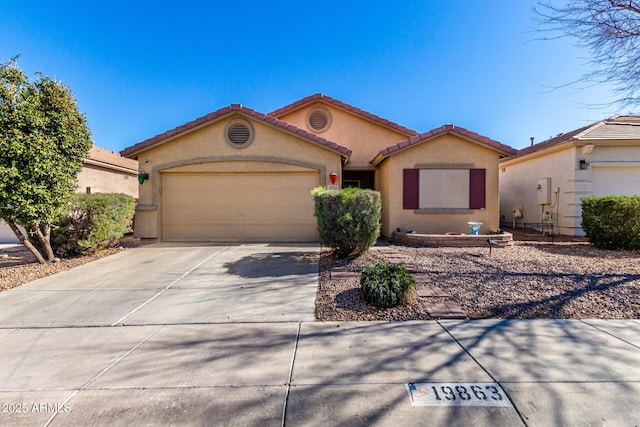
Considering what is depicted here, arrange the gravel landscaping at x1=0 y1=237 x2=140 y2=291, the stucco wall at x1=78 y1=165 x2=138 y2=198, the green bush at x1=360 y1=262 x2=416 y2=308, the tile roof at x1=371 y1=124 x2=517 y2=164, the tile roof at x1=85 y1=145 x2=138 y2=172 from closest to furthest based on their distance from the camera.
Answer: the green bush at x1=360 y1=262 x2=416 y2=308, the gravel landscaping at x1=0 y1=237 x2=140 y2=291, the tile roof at x1=371 y1=124 x2=517 y2=164, the stucco wall at x1=78 y1=165 x2=138 y2=198, the tile roof at x1=85 y1=145 x2=138 y2=172

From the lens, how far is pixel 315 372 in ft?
9.61

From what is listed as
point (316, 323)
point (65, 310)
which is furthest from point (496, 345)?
point (65, 310)

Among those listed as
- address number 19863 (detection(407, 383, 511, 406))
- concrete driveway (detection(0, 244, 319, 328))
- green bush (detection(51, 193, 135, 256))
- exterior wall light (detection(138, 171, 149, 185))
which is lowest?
address number 19863 (detection(407, 383, 511, 406))

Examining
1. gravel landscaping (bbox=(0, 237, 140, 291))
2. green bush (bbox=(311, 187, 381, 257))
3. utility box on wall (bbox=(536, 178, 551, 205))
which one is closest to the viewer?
gravel landscaping (bbox=(0, 237, 140, 291))

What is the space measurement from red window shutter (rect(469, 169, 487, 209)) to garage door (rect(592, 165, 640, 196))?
13.2ft

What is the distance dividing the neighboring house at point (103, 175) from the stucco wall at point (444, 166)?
11.6m

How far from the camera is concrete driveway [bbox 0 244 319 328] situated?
439cm

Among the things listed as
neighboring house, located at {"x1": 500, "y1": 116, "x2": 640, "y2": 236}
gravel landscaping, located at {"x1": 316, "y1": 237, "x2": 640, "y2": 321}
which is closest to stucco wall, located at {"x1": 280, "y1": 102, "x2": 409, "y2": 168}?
neighboring house, located at {"x1": 500, "y1": 116, "x2": 640, "y2": 236}

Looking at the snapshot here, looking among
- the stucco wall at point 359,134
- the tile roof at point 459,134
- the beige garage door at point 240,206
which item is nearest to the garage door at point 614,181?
the tile roof at point 459,134

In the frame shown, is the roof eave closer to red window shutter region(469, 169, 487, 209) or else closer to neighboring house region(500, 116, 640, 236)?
neighboring house region(500, 116, 640, 236)

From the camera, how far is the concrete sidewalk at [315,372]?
7.83 feet

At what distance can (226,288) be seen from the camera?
5.63m

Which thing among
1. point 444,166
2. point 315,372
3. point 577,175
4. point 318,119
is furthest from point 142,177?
point 577,175

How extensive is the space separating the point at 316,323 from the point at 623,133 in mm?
13565
